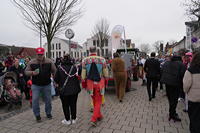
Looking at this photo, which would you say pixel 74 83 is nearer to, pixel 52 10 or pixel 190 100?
pixel 190 100

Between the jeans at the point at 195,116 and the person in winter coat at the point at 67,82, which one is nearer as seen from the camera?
the jeans at the point at 195,116

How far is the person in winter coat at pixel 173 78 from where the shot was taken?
3.86 m

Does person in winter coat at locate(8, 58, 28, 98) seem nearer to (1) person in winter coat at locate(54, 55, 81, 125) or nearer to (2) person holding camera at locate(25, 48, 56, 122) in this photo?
(2) person holding camera at locate(25, 48, 56, 122)

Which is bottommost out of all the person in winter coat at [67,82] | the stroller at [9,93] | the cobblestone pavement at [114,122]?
the cobblestone pavement at [114,122]

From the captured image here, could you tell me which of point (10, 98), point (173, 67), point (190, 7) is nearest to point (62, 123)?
point (10, 98)

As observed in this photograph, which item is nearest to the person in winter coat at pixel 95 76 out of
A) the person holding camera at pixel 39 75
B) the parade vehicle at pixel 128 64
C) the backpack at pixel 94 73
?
the backpack at pixel 94 73

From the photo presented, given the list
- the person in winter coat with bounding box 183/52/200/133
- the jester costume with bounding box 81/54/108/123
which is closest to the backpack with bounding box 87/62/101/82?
the jester costume with bounding box 81/54/108/123

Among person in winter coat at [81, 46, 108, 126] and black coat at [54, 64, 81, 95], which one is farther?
person in winter coat at [81, 46, 108, 126]

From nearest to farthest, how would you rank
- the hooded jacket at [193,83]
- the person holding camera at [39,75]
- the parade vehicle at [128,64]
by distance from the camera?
the hooded jacket at [193,83]
the person holding camera at [39,75]
the parade vehicle at [128,64]

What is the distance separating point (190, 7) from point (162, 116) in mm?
16383

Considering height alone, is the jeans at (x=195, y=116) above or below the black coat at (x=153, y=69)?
below

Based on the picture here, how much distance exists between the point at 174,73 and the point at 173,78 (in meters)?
0.13

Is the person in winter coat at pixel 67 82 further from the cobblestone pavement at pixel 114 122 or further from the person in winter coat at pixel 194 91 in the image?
the person in winter coat at pixel 194 91

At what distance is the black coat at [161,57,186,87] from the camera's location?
12.6 feet
